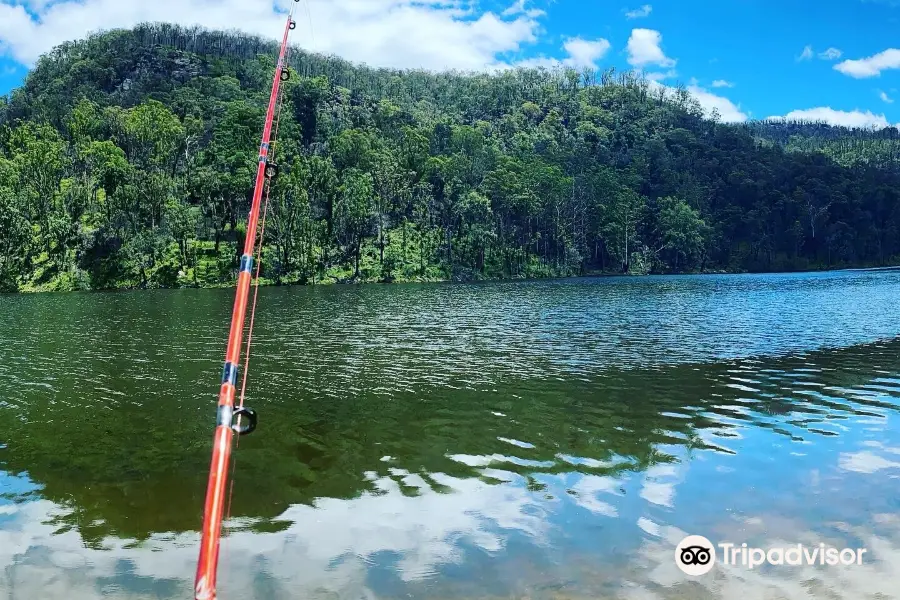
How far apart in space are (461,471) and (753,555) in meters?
5.02

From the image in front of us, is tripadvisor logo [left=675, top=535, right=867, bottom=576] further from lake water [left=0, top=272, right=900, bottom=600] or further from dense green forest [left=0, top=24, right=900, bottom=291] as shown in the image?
dense green forest [left=0, top=24, right=900, bottom=291]

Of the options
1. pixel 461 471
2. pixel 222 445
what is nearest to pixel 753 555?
pixel 461 471

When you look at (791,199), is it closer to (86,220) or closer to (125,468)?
(86,220)

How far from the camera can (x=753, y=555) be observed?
8039mm

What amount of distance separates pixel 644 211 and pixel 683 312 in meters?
119

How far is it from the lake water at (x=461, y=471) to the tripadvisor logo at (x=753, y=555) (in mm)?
161

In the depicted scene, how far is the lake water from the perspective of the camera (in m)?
7.63

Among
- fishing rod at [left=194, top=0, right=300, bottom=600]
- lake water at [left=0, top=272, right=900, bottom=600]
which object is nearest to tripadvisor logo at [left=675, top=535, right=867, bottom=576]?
lake water at [left=0, top=272, right=900, bottom=600]

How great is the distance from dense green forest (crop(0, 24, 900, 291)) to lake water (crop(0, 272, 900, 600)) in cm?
5553

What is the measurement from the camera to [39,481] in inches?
437

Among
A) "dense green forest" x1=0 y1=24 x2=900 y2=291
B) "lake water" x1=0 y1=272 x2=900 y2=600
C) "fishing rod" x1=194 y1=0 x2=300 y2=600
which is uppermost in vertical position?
"dense green forest" x1=0 y1=24 x2=900 y2=291

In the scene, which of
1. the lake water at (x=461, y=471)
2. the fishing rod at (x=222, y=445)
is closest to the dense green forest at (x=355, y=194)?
the lake water at (x=461, y=471)

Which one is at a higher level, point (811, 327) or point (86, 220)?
point (86, 220)

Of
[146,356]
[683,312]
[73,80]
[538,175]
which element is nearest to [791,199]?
[538,175]
